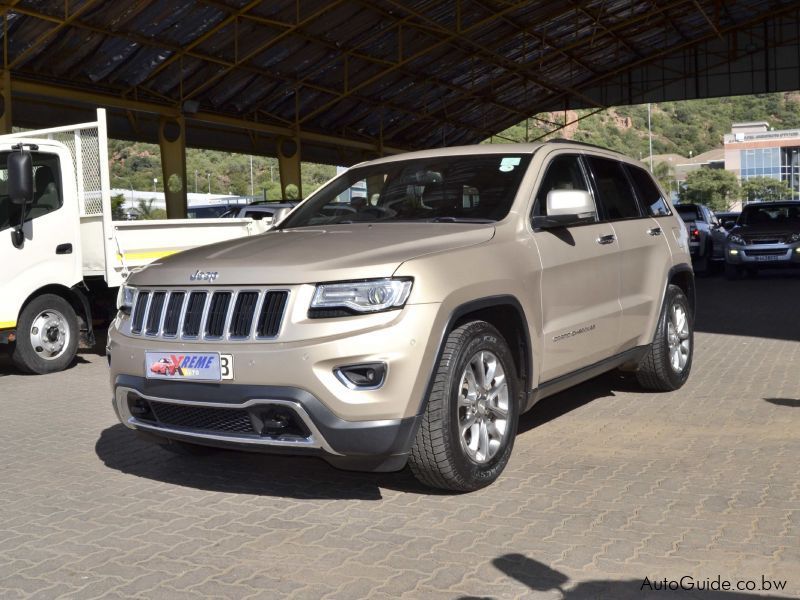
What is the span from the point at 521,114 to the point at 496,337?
39.1 m

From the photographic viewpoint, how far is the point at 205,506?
4.93 metres

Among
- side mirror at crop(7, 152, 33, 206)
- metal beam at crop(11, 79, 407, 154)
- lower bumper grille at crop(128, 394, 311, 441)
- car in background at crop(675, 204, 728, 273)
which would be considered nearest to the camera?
lower bumper grille at crop(128, 394, 311, 441)

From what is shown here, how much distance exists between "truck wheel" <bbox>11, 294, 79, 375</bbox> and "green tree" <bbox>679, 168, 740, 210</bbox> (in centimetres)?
9788

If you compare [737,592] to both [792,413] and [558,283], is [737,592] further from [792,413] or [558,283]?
[792,413]

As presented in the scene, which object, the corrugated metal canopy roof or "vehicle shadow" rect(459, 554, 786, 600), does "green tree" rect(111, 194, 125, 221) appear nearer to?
the corrugated metal canopy roof

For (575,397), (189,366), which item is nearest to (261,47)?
(575,397)

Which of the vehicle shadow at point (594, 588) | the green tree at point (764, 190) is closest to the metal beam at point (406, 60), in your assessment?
the vehicle shadow at point (594, 588)

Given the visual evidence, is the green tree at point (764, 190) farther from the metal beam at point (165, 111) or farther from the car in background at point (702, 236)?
the car in background at point (702, 236)

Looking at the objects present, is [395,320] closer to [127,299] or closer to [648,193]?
[127,299]

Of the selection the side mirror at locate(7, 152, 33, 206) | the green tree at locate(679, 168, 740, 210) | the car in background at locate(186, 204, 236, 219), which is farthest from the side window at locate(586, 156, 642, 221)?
the green tree at locate(679, 168, 740, 210)

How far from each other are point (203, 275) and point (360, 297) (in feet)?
2.89

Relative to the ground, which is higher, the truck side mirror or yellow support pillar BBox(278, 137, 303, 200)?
yellow support pillar BBox(278, 137, 303, 200)

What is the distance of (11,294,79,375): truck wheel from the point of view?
9.80 meters

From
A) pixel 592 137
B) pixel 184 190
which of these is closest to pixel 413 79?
pixel 184 190
